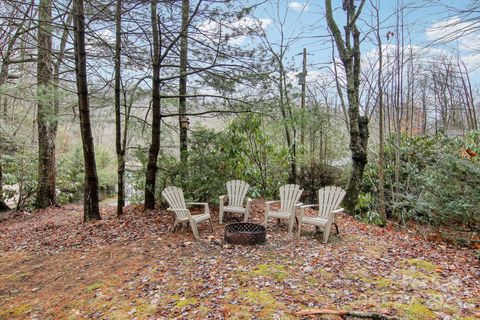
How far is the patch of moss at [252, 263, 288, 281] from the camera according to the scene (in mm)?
3328

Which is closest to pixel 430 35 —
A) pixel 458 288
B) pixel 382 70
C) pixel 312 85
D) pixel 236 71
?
pixel 458 288

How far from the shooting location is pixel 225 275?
3.39 m

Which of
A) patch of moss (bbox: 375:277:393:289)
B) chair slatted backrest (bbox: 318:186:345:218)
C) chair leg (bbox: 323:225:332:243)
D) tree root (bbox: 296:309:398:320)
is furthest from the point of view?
chair slatted backrest (bbox: 318:186:345:218)

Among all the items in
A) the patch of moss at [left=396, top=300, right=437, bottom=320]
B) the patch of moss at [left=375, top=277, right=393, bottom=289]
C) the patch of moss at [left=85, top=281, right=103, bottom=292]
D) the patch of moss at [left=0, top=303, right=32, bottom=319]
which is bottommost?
the patch of moss at [left=0, top=303, right=32, bottom=319]

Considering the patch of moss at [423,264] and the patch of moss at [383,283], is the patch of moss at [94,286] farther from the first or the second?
the patch of moss at [423,264]

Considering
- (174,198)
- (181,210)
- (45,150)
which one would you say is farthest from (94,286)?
(45,150)

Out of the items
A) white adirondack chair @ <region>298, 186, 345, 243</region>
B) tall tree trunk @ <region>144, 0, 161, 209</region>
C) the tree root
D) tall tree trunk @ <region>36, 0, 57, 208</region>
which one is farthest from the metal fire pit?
tall tree trunk @ <region>36, 0, 57, 208</region>

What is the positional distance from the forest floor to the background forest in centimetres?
117

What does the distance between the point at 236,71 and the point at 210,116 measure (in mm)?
1049

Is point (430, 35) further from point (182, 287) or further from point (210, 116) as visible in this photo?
point (210, 116)

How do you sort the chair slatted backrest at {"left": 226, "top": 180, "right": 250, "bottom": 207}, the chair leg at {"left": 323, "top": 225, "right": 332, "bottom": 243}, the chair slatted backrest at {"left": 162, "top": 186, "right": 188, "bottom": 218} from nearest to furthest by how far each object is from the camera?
1. the chair leg at {"left": 323, "top": 225, "right": 332, "bottom": 243}
2. the chair slatted backrest at {"left": 162, "top": 186, "right": 188, "bottom": 218}
3. the chair slatted backrest at {"left": 226, "top": 180, "right": 250, "bottom": 207}

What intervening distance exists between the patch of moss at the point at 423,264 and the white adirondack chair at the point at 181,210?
108 inches

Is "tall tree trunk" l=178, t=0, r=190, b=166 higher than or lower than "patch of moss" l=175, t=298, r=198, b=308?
higher

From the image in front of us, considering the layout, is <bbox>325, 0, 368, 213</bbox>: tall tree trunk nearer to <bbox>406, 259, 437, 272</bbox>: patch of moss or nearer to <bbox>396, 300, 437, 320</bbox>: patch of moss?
<bbox>406, 259, 437, 272</bbox>: patch of moss
